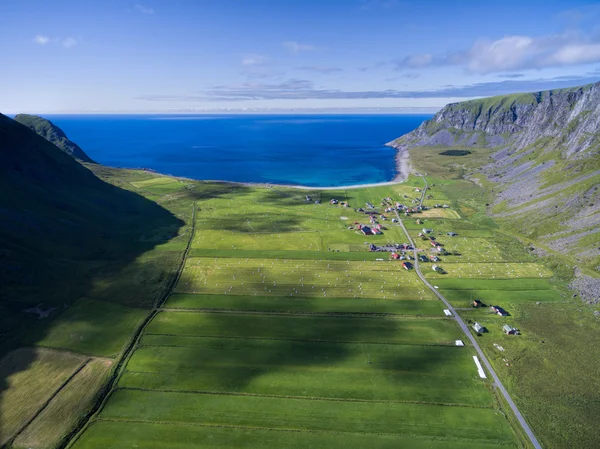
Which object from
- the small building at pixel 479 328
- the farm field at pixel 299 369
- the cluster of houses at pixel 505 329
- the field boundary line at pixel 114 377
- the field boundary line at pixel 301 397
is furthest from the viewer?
the small building at pixel 479 328

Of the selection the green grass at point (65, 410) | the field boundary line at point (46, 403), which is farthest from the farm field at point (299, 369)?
the field boundary line at point (46, 403)

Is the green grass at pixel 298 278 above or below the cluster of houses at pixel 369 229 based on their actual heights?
above

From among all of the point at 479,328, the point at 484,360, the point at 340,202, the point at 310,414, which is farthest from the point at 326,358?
the point at 340,202

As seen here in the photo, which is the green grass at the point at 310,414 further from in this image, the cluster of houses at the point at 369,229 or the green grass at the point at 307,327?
the cluster of houses at the point at 369,229

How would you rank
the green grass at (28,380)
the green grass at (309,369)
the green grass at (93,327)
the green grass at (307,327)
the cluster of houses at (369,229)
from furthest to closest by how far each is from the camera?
the cluster of houses at (369,229) < the green grass at (307,327) < the green grass at (93,327) < the green grass at (309,369) < the green grass at (28,380)

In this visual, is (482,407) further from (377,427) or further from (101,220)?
(101,220)

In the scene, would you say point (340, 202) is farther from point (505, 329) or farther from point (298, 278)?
point (505, 329)

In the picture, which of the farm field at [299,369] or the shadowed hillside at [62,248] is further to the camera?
the shadowed hillside at [62,248]
